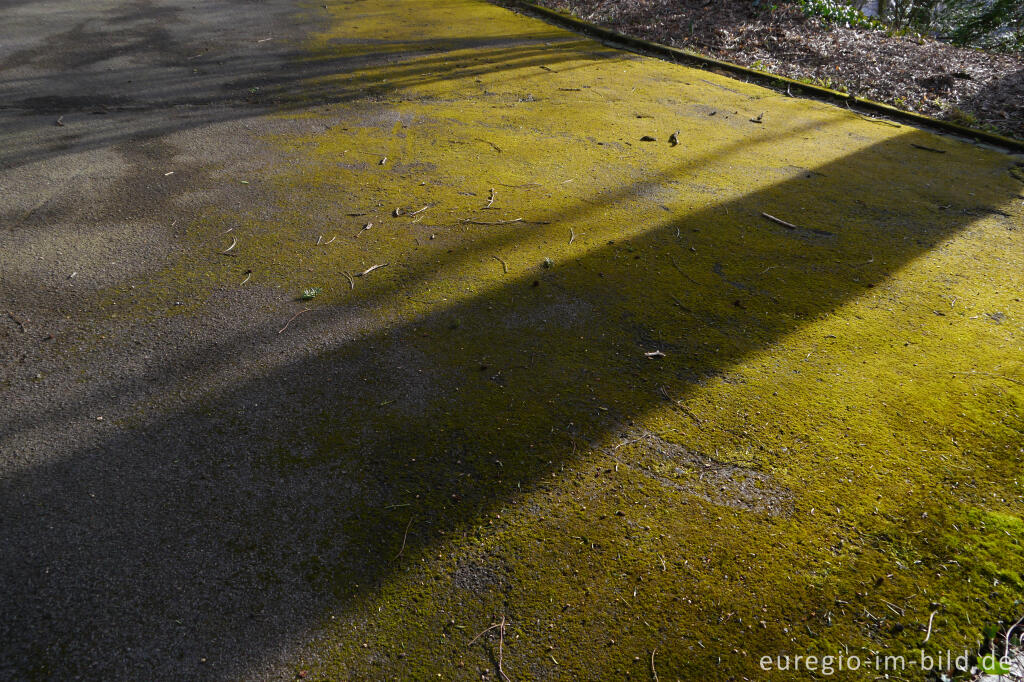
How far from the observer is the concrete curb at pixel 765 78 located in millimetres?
4754

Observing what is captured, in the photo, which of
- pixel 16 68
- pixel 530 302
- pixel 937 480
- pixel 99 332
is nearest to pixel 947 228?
pixel 937 480

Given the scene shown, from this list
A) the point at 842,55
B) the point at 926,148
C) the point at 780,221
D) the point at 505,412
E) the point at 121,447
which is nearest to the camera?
the point at 121,447

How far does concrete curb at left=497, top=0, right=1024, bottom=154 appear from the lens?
15.6 ft

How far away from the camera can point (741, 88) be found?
5766 mm

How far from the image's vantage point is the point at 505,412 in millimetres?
2273

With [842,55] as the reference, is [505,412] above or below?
below

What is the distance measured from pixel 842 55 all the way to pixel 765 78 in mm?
1103

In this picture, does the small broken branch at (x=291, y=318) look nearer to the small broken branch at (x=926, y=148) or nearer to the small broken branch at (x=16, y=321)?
the small broken branch at (x=16, y=321)

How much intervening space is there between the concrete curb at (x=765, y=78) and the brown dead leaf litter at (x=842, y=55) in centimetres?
20

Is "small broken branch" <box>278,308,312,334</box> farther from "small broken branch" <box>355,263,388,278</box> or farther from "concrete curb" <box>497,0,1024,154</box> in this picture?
"concrete curb" <box>497,0,1024,154</box>

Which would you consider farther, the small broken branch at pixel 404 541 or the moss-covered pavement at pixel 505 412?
the small broken branch at pixel 404 541

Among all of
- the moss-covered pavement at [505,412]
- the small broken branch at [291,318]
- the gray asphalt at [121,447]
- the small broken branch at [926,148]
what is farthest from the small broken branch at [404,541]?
the small broken branch at [926,148]

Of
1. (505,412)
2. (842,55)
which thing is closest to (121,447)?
(505,412)

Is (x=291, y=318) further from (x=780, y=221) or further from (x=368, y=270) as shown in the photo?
(x=780, y=221)
